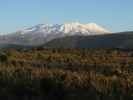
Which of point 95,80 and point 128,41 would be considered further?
point 128,41

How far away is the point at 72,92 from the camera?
13.1 m

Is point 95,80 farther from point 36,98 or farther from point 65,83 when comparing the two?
point 36,98

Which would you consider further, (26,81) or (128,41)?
(128,41)

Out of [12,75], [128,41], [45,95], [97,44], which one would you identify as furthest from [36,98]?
[97,44]

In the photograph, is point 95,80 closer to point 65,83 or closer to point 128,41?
point 65,83

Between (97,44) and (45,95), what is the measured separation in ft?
368

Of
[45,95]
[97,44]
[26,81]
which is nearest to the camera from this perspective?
[45,95]

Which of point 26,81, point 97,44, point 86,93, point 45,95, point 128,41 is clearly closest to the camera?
point 86,93

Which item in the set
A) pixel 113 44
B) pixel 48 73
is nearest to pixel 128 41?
pixel 113 44

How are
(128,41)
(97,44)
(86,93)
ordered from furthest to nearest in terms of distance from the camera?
1. (97,44)
2. (128,41)
3. (86,93)

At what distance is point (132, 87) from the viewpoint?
42.8 feet

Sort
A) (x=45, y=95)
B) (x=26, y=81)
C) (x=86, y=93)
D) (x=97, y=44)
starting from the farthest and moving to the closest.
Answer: (x=97, y=44) → (x=26, y=81) → (x=45, y=95) → (x=86, y=93)

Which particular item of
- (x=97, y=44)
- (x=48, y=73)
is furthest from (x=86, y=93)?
(x=97, y=44)

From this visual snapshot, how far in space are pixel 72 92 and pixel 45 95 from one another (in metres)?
0.86
